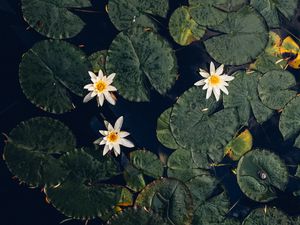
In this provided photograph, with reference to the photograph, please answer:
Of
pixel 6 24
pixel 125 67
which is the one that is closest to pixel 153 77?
pixel 125 67

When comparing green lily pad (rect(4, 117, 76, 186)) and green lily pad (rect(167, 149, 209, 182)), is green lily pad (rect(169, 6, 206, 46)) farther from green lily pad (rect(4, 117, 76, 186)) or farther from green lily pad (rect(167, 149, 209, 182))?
green lily pad (rect(4, 117, 76, 186))

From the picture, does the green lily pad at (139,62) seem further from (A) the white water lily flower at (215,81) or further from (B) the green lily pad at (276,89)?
(B) the green lily pad at (276,89)

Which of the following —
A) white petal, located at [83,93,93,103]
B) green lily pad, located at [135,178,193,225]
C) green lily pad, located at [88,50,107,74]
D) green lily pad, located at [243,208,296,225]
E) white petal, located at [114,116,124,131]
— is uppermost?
green lily pad, located at [88,50,107,74]

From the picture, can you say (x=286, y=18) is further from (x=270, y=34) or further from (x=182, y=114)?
(x=182, y=114)

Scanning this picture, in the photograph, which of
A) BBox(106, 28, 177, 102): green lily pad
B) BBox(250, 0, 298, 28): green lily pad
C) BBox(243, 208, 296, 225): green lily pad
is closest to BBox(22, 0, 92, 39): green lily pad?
BBox(106, 28, 177, 102): green lily pad

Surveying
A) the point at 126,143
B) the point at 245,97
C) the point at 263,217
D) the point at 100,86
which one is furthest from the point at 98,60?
the point at 263,217

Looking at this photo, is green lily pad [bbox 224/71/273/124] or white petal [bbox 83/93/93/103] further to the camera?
green lily pad [bbox 224/71/273/124]

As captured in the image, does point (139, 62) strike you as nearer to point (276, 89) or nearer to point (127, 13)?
point (127, 13)
